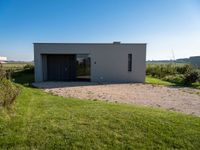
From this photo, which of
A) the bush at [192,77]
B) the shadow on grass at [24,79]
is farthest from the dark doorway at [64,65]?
the bush at [192,77]

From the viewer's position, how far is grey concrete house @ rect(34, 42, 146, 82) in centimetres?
1655

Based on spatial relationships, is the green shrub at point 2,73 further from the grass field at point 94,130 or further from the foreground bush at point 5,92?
the grass field at point 94,130

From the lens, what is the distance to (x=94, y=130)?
4.44 m

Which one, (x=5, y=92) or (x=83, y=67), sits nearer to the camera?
(x=5, y=92)

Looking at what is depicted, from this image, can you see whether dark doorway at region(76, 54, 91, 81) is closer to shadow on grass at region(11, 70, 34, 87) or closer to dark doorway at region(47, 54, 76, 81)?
dark doorway at region(47, 54, 76, 81)

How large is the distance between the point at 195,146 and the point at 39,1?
9.78 m

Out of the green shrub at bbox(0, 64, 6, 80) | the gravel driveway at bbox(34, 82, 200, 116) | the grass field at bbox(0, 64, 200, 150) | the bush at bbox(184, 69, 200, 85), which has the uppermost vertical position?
the green shrub at bbox(0, 64, 6, 80)

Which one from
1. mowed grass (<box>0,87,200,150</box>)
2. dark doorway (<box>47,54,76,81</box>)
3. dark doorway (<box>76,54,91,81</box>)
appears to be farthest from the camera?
dark doorway (<box>47,54,76,81</box>)

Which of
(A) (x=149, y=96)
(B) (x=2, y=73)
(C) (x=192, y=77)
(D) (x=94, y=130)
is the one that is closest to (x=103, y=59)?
(C) (x=192, y=77)

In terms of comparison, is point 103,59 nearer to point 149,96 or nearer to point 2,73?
point 149,96

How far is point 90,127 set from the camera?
4586 millimetres

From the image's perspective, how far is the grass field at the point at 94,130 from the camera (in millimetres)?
3936

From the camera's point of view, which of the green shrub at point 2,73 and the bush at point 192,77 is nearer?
the green shrub at point 2,73

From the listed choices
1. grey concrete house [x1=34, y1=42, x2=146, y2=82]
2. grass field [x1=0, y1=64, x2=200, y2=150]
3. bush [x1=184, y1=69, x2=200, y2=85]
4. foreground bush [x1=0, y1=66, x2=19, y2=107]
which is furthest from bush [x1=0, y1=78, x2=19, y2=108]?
bush [x1=184, y1=69, x2=200, y2=85]
